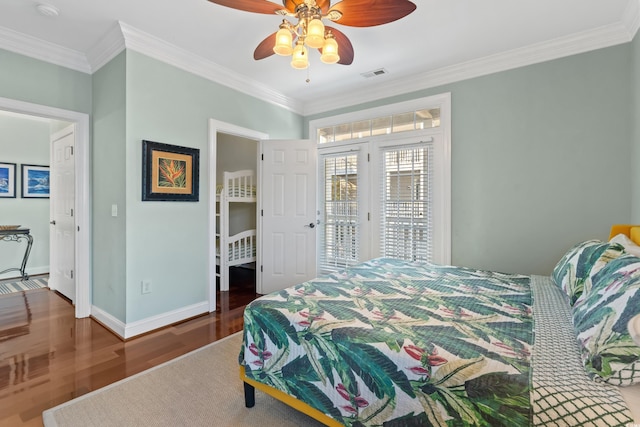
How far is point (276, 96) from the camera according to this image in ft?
13.3

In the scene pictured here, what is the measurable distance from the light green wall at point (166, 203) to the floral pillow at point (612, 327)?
311 centimetres

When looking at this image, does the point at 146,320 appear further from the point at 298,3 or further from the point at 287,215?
the point at 298,3

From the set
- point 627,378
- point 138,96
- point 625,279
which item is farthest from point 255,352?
point 138,96

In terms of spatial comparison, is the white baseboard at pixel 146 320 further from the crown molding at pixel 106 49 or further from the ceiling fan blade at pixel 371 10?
the ceiling fan blade at pixel 371 10

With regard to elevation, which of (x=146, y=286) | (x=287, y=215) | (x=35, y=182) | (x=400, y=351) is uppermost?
(x=35, y=182)

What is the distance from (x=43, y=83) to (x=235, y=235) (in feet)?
8.46

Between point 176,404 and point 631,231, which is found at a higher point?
point 631,231

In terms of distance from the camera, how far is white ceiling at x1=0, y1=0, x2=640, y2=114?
2326 mm

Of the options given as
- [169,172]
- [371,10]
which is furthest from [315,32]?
[169,172]

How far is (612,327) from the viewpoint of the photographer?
1.00 meters

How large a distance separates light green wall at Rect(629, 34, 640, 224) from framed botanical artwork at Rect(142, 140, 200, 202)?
3.86 meters

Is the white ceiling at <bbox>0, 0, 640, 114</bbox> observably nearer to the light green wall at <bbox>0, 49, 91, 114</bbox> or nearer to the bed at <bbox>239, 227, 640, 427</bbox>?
the light green wall at <bbox>0, 49, 91, 114</bbox>

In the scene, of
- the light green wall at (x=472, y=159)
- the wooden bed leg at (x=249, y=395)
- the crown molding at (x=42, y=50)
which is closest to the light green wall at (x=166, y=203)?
the light green wall at (x=472, y=159)

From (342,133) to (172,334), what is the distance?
3.13m
